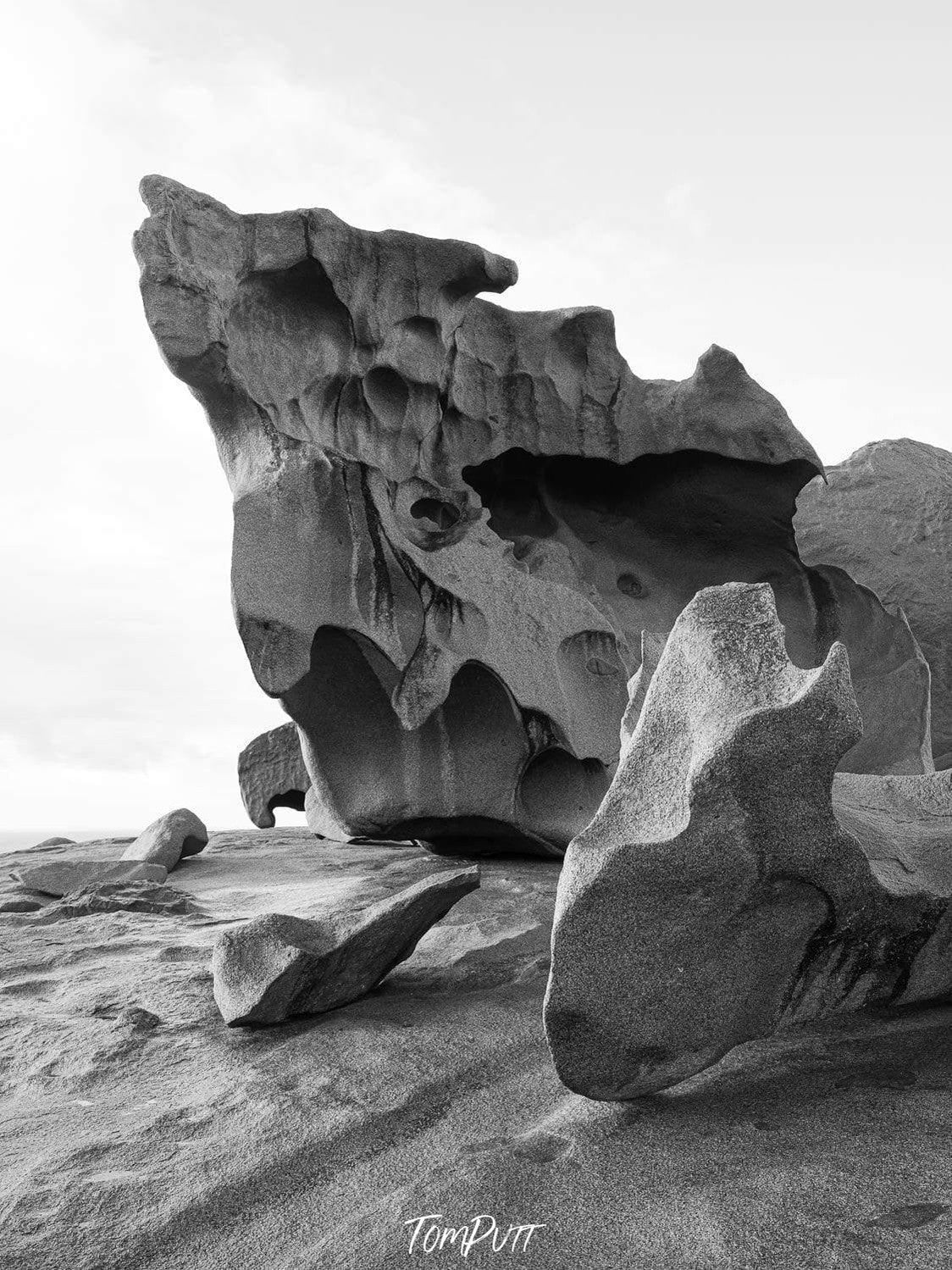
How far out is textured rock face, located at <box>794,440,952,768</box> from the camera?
20.6ft

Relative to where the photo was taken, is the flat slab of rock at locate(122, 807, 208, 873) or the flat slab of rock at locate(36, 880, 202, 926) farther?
the flat slab of rock at locate(122, 807, 208, 873)

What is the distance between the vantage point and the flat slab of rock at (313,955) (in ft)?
8.17

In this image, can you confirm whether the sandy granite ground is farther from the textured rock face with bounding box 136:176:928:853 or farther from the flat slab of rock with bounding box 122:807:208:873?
the flat slab of rock with bounding box 122:807:208:873

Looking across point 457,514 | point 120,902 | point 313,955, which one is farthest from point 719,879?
point 457,514

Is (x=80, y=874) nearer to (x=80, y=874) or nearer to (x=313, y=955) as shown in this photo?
(x=80, y=874)

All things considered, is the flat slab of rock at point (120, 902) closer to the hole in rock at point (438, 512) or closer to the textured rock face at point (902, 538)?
the hole in rock at point (438, 512)

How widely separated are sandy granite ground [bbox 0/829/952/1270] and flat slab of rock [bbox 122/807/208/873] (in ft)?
7.22

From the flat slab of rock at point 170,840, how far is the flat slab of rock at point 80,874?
26 centimetres

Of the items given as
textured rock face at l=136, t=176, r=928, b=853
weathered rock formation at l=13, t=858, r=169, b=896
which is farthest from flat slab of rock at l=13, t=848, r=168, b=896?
textured rock face at l=136, t=176, r=928, b=853

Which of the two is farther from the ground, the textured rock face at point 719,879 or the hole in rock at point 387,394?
the hole in rock at point 387,394

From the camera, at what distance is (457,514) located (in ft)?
16.3

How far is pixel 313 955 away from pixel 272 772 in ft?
12.1

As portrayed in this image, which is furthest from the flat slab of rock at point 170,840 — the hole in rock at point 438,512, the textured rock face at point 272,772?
the hole in rock at point 438,512

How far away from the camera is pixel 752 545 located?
221 inches
